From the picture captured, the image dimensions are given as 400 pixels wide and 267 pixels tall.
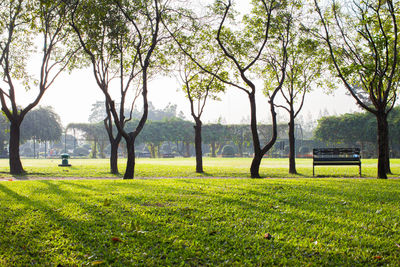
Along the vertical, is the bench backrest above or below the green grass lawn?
above

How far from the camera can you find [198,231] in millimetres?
4520

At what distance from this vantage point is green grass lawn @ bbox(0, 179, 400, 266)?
3684mm

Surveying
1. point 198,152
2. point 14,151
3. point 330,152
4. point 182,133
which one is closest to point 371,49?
point 330,152

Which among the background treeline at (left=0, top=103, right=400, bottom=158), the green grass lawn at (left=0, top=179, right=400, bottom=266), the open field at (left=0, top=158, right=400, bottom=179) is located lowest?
the open field at (left=0, top=158, right=400, bottom=179)

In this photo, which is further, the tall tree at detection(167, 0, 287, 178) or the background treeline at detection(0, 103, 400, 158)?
the background treeline at detection(0, 103, 400, 158)

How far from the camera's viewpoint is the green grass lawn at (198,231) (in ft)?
12.1

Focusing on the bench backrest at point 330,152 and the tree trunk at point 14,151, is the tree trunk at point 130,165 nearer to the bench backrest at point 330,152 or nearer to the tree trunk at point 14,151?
the tree trunk at point 14,151

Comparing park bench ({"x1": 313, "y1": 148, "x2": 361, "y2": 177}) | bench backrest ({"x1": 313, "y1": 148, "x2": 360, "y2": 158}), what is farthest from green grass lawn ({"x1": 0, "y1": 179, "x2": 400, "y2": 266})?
bench backrest ({"x1": 313, "y1": 148, "x2": 360, "y2": 158})

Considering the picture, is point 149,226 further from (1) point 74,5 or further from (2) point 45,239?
(1) point 74,5

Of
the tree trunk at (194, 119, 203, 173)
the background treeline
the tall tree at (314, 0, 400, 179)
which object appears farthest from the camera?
the background treeline

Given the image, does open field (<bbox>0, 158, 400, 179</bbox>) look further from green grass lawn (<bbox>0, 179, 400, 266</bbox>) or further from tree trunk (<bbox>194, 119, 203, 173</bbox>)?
green grass lawn (<bbox>0, 179, 400, 266</bbox>)

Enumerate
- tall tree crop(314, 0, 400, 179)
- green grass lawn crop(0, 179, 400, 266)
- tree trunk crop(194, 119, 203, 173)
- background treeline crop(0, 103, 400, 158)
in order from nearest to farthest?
1. green grass lawn crop(0, 179, 400, 266)
2. tall tree crop(314, 0, 400, 179)
3. tree trunk crop(194, 119, 203, 173)
4. background treeline crop(0, 103, 400, 158)

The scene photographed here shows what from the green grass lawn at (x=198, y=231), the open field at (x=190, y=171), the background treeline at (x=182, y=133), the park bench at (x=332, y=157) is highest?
the background treeline at (x=182, y=133)

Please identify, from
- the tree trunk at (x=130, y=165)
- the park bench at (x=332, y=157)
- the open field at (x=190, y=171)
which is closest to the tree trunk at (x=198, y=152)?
the open field at (x=190, y=171)
